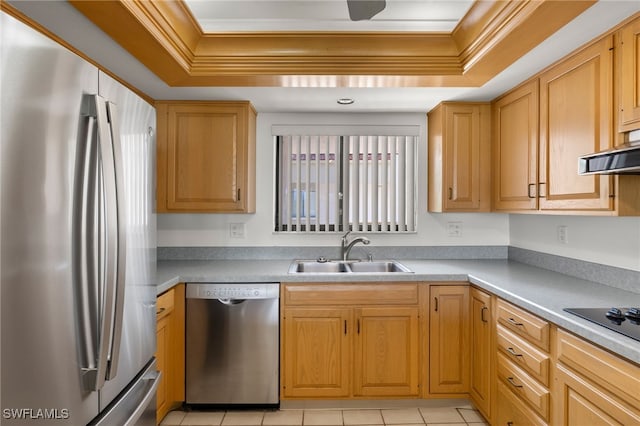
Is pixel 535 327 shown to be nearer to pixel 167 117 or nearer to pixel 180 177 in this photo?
pixel 180 177

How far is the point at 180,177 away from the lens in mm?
2602

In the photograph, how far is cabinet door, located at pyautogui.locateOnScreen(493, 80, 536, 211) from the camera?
2129 millimetres

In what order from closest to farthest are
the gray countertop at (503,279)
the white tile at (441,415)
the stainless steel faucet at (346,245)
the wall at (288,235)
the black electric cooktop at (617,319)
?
the black electric cooktop at (617,319), the gray countertop at (503,279), the white tile at (441,415), the stainless steel faucet at (346,245), the wall at (288,235)

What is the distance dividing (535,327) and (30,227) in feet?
6.08

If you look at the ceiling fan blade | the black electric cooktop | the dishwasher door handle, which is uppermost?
the ceiling fan blade

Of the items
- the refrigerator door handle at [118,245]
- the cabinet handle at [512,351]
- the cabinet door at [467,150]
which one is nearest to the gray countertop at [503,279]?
the cabinet handle at [512,351]

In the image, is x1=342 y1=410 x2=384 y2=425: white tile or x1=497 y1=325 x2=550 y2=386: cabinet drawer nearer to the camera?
x1=497 y1=325 x2=550 y2=386: cabinet drawer

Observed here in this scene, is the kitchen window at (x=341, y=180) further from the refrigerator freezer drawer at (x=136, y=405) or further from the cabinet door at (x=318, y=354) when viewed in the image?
the refrigerator freezer drawer at (x=136, y=405)

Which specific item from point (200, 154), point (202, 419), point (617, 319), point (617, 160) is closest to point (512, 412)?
point (617, 319)

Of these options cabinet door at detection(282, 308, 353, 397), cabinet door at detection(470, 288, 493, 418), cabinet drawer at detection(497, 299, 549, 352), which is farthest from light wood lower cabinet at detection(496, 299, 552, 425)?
cabinet door at detection(282, 308, 353, 397)

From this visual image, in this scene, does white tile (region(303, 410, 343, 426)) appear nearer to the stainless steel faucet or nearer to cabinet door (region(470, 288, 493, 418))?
cabinet door (region(470, 288, 493, 418))

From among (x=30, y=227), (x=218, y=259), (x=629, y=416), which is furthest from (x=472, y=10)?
(x=218, y=259)

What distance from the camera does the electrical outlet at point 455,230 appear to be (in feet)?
9.78

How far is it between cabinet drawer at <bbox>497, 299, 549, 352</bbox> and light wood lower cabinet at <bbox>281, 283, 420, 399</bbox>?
558 millimetres
